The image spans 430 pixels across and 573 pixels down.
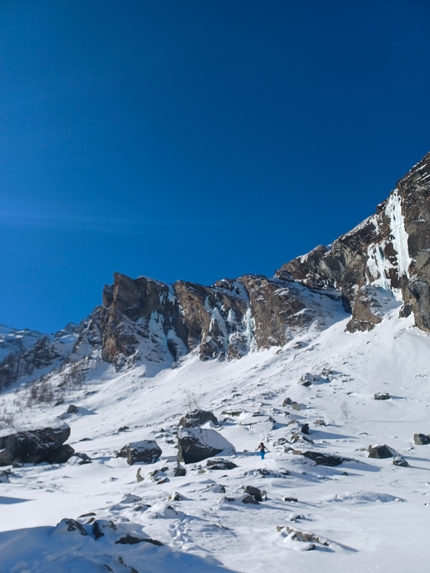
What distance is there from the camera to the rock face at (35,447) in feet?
77.3

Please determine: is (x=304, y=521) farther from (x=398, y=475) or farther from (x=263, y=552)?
(x=398, y=475)

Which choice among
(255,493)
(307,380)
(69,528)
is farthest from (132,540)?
(307,380)

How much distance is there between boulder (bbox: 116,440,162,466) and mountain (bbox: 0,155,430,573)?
0.33 ft

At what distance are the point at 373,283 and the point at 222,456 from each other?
61.6 m

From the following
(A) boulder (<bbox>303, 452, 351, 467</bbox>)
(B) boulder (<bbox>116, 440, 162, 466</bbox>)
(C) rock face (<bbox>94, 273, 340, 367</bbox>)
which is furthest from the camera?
(C) rock face (<bbox>94, 273, 340, 367</bbox>)

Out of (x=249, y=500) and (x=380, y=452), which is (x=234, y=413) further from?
(x=249, y=500)

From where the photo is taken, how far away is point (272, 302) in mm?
90000

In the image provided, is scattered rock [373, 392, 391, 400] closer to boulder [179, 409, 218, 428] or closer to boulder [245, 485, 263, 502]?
boulder [179, 409, 218, 428]

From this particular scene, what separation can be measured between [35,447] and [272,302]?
230ft

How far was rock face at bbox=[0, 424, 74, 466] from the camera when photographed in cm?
2355

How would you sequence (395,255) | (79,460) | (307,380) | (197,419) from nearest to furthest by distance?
(79,460), (197,419), (307,380), (395,255)

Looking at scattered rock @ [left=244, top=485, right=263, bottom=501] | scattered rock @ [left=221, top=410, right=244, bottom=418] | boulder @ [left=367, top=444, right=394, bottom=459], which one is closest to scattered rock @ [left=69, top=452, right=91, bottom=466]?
scattered rock @ [left=244, top=485, right=263, bottom=501]

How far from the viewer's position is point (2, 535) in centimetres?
691

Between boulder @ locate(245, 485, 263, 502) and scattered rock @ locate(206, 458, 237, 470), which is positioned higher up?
boulder @ locate(245, 485, 263, 502)
